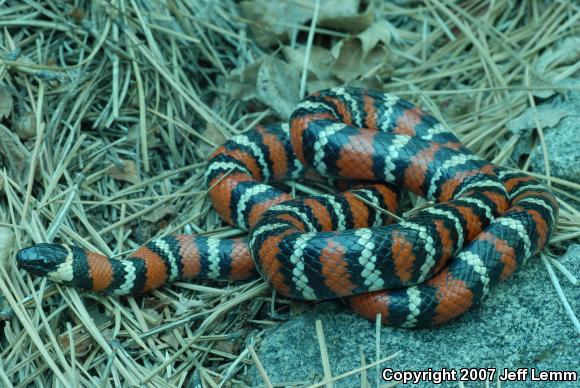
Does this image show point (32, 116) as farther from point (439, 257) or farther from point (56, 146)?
point (439, 257)

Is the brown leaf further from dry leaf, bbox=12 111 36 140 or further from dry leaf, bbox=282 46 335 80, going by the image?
dry leaf, bbox=12 111 36 140

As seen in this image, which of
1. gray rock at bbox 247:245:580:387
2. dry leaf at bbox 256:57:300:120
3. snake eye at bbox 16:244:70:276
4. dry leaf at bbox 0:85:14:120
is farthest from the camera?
dry leaf at bbox 256:57:300:120

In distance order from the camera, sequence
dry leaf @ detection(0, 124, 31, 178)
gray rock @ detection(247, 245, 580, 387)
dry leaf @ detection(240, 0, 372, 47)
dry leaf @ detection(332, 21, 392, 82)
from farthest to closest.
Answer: dry leaf @ detection(240, 0, 372, 47)
dry leaf @ detection(332, 21, 392, 82)
dry leaf @ detection(0, 124, 31, 178)
gray rock @ detection(247, 245, 580, 387)

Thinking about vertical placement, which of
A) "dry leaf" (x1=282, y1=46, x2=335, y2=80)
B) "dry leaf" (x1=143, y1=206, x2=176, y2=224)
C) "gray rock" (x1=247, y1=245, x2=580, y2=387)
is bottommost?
"gray rock" (x1=247, y1=245, x2=580, y2=387)

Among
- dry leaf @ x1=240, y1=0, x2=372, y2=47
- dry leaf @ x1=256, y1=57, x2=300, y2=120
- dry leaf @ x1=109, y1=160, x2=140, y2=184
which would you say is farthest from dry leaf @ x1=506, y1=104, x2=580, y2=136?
dry leaf @ x1=109, y1=160, x2=140, y2=184

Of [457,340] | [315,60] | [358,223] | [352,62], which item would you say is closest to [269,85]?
[315,60]

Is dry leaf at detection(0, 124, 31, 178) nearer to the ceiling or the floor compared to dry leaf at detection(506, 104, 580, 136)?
nearer to the floor

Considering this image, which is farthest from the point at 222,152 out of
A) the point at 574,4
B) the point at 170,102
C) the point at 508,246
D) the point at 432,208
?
the point at 574,4
